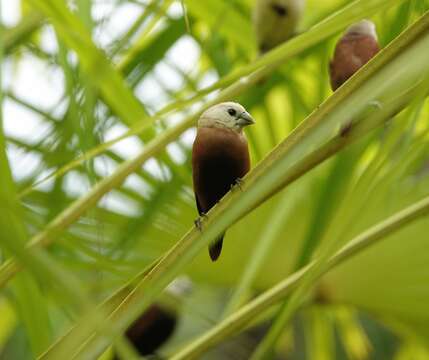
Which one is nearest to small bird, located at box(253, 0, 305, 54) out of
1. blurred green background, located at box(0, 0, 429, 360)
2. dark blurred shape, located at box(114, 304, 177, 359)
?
blurred green background, located at box(0, 0, 429, 360)

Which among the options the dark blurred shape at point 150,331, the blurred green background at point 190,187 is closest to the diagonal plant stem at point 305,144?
the blurred green background at point 190,187

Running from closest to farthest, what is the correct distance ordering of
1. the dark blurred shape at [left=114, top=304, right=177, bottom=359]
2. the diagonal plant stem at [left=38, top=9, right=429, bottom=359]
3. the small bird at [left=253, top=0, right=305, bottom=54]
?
the diagonal plant stem at [left=38, top=9, right=429, bottom=359]
the small bird at [left=253, top=0, right=305, bottom=54]
the dark blurred shape at [left=114, top=304, right=177, bottom=359]

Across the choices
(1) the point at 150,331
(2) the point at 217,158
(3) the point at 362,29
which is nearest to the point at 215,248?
(2) the point at 217,158

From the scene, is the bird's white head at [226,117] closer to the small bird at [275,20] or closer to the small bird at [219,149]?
the small bird at [219,149]

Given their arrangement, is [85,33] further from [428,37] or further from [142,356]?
[142,356]

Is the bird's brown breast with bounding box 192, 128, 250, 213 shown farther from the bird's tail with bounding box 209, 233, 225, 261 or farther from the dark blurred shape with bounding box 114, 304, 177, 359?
Result: the dark blurred shape with bounding box 114, 304, 177, 359

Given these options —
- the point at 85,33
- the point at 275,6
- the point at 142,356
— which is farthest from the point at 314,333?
the point at 85,33

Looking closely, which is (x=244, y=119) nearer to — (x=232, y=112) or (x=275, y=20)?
(x=232, y=112)
